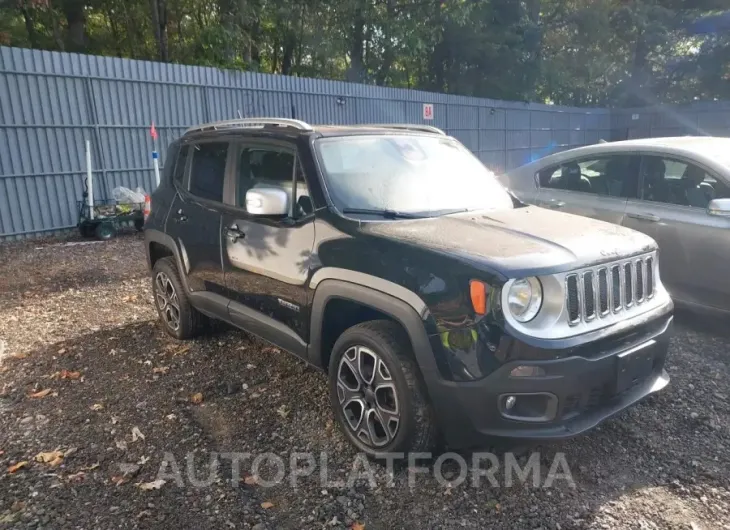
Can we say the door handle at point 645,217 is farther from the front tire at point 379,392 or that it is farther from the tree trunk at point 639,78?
the tree trunk at point 639,78

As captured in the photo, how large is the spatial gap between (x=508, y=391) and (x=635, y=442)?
47.0 inches

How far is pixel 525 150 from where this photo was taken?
21.9 meters

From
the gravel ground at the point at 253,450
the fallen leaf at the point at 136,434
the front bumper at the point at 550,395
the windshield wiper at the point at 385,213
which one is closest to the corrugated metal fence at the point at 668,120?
the gravel ground at the point at 253,450

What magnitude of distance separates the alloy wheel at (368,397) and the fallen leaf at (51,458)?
160 centimetres

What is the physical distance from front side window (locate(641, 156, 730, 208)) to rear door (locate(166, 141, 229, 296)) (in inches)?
149

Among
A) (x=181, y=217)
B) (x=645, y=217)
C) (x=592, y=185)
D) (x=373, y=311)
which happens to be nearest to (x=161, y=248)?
(x=181, y=217)

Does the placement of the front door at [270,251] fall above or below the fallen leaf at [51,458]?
above

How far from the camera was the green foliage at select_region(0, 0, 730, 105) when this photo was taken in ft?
58.4

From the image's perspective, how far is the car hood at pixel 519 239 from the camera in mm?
2666

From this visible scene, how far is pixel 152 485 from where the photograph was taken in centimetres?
292

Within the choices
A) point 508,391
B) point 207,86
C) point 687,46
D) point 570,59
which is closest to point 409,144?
point 508,391

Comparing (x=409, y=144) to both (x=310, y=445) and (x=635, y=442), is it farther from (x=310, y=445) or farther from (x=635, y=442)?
(x=635, y=442)

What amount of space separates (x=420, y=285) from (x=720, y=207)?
301 centimetres

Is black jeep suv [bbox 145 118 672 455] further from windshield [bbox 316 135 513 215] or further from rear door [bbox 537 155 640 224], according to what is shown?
rear door [bbox 537 155 640 224]
